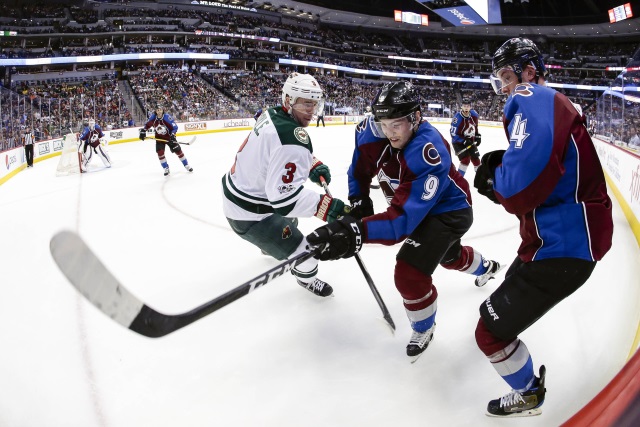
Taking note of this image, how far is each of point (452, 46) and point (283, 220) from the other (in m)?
48.0

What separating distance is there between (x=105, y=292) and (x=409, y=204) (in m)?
1.31

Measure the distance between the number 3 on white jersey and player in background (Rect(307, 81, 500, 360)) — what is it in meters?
0.54

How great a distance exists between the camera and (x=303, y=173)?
2445 millimetres

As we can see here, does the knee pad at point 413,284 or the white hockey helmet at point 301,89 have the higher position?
the white hockey helmet at point 301,89

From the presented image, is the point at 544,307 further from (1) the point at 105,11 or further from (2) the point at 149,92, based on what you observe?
(1) the point at 105,11

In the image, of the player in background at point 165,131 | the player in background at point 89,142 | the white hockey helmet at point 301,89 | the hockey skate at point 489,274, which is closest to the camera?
the white hockey helmet at point 301,89

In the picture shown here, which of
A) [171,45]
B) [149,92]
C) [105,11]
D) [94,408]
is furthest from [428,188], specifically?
[105,11]

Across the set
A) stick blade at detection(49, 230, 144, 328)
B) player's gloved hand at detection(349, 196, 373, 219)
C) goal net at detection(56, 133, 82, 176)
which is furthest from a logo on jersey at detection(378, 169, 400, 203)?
goal net at detection(56, 133, 82, 176)

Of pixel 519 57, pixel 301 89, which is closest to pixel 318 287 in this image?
pixel 301 89

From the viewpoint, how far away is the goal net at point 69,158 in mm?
8498

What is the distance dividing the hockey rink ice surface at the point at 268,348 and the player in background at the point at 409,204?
1.20 feet

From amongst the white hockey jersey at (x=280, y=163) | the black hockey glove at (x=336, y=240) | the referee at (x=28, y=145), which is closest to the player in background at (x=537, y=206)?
the black hockey glove at (x=336, y=240)

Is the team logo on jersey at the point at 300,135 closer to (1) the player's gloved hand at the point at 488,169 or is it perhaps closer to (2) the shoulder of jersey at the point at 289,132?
(2) the shoulder of jersey at the point at 289,132

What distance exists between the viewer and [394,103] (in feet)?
6.48
